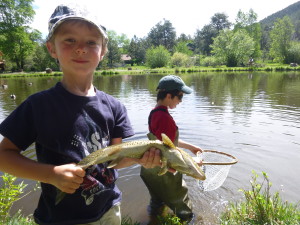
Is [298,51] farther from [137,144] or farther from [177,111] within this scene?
[137,144]

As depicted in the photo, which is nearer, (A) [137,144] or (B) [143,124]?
(A) [137,144]

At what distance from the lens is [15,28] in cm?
5906

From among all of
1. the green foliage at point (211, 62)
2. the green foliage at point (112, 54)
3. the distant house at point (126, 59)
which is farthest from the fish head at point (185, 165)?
the distant house at point (126, 59)

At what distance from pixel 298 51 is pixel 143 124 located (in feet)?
234

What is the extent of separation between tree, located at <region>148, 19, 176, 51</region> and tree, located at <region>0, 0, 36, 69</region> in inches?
2365

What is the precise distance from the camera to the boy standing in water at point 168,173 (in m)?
4.46

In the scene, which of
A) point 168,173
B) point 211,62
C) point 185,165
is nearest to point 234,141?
point 168,173

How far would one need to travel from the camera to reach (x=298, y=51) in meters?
68.2

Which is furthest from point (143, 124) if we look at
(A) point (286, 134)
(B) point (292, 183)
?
(B) point (292, 183)

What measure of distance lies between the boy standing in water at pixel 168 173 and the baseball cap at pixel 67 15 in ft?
8.14

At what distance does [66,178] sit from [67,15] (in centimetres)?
140

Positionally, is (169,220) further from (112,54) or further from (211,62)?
(112,54)

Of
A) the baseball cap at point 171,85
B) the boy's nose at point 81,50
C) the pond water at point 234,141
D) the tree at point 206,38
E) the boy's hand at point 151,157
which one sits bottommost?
the pond water at point 234,141

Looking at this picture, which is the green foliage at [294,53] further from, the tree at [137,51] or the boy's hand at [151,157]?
the boy's hand at [151,157]
